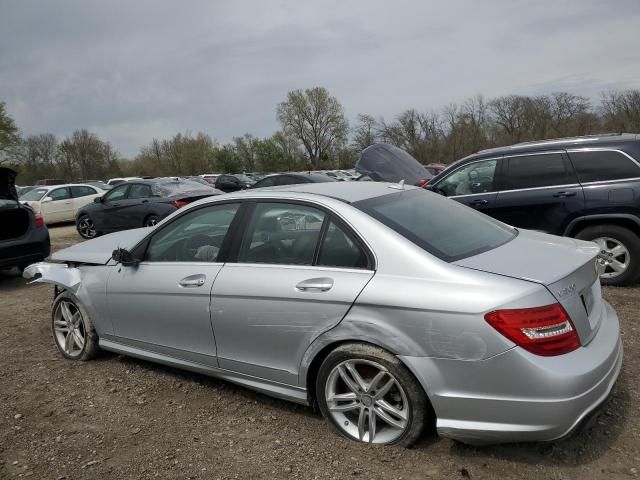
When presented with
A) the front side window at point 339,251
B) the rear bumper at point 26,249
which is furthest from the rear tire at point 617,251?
the rear bumper at point 26,249

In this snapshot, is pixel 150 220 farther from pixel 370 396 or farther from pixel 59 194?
pixel 370 396

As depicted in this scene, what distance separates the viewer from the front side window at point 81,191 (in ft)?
59.5

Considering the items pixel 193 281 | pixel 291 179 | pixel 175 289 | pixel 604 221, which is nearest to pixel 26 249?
pixel 175 289

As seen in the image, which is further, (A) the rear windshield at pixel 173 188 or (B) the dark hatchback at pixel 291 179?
(B) the dark hatchback at pixel 291 179

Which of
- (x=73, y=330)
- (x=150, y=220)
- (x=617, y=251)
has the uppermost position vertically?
Answer: (x=150, y=220)

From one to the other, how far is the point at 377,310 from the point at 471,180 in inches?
190

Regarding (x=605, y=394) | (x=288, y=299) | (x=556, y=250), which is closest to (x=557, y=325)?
(x=605, y=394)

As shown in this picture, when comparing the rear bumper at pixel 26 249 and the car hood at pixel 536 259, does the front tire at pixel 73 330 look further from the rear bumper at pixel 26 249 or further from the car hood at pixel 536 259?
the rear bumper at pixel 26 249

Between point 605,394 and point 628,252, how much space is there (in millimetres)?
3836

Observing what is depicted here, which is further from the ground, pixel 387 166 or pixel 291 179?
pixel 387 166

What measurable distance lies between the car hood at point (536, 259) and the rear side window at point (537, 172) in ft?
10.4

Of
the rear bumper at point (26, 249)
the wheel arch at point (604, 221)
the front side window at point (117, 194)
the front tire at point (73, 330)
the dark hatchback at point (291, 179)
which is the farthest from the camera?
the dark hatchback at point (291, 179)

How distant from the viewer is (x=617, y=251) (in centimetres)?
584

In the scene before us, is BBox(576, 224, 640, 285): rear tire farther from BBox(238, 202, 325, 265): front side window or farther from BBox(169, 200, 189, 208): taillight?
BBox(169, 200, 189, 208): taillight
